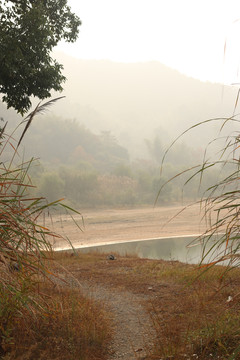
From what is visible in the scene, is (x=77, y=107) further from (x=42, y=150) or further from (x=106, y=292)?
(x=106, y=292)

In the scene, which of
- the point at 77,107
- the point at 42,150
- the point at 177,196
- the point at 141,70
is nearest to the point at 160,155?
the point at 42,150

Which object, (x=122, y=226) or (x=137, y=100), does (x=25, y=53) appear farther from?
(x=137, y=100)

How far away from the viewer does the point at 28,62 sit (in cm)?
868

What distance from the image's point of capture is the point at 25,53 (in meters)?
8.62

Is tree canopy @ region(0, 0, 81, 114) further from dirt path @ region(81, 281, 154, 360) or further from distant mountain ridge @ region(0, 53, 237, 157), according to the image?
distant mountain ridge @ region(0, 53, 237, 157)

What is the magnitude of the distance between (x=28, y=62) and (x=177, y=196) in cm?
3850

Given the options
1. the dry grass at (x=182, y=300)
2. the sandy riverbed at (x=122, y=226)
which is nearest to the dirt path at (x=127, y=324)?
the dry grass at (x=182, y=300)

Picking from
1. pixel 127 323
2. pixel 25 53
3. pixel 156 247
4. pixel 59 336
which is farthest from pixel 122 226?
pixel 59 336

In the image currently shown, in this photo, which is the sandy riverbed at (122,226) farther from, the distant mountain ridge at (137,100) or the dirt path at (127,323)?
the distant mountain ridge at (137,100)

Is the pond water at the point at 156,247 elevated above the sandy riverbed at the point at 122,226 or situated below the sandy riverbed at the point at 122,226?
below

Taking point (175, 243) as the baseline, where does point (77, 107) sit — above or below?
above

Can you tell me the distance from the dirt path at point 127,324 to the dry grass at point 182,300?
14 centimetres

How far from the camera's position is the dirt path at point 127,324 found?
11.9 feet

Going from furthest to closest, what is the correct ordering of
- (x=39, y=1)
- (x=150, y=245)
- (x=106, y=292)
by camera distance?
(x=150, y=245)
(x=39, y=1)
(x=106, y=292)
